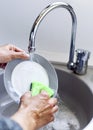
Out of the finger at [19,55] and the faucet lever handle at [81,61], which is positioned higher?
the finger at [19,55]

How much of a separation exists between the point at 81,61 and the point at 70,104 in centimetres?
19

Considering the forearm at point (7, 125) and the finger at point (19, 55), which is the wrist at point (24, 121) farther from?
the finger at point (19, 55)

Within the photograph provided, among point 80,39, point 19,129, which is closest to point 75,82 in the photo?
point 80,39

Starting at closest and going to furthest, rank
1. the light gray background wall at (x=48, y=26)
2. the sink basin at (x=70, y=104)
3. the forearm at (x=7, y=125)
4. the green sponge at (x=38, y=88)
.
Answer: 1. the forearm at (x=7, y=125)
2. the green sponge at (x=38, y=88)
3. the sink basin at (x=70, y=104)
4. the light gray background wall at (x=48, y=26)

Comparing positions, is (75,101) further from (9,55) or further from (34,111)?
(34,111)

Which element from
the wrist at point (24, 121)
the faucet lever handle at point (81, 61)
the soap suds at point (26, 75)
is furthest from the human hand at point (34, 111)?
the faucet lever handle at point (81, 61)

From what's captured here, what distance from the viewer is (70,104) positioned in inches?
40.9

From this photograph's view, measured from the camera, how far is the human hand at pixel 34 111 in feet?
1.74

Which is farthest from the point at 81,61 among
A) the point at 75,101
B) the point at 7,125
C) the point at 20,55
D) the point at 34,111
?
the point at 7,125

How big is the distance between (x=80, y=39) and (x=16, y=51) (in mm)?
353

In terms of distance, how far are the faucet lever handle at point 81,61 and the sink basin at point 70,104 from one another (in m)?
0.03

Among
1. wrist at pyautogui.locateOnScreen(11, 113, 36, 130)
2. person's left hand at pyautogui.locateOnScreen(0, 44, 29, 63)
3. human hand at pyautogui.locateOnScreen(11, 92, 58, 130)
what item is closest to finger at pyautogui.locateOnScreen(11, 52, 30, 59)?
person's left hand at pyautogui.locateOnScreen(0, 44, 29, 63)

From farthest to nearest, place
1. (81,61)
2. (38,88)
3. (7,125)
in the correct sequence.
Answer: (81,61), (38,88), (7,125)

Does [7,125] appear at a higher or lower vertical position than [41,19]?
lower
